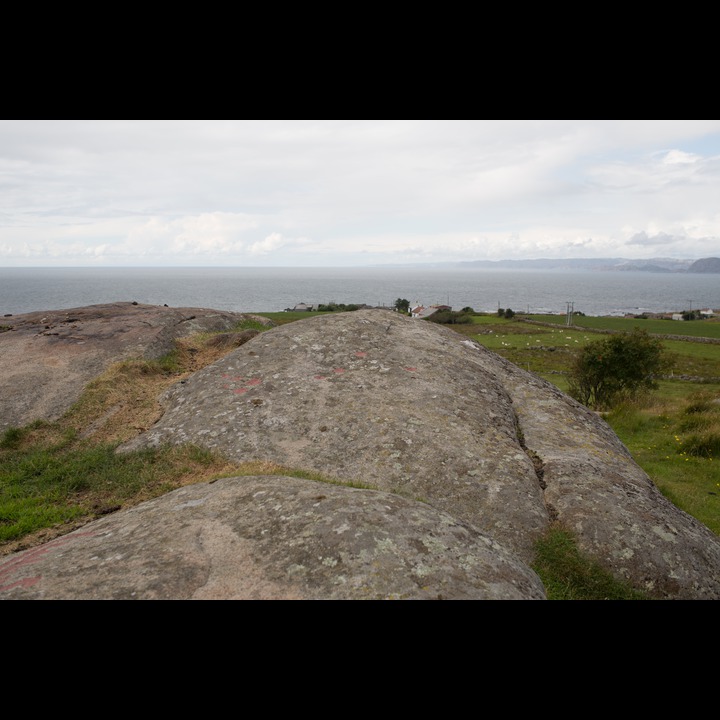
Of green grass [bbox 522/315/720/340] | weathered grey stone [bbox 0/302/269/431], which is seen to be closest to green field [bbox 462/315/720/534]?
weathered grey stone [bbox 0/302/269/431]

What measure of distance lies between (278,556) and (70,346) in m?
11.8

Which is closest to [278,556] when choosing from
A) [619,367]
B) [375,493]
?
[375,493]

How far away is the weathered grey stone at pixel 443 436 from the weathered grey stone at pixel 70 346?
3.03m

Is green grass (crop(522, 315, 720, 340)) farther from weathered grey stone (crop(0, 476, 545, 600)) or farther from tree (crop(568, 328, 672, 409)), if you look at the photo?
weathered grey stone (crop(0, 476, 545, 600))

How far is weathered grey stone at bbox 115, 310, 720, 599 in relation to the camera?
723cm

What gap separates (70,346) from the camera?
13.8 meters

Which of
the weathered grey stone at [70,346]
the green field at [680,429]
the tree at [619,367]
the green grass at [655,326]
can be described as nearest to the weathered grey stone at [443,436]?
the weathered grey stone at [70,346]

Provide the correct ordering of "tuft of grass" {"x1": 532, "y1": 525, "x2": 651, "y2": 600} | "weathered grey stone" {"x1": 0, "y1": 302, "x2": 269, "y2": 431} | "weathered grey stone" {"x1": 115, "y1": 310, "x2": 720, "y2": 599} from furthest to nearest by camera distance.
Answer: "weathered grey stone" {"x1": 0, "y1": 302, "x2": 269, "y2": 431} → "weathered grey stone" {"x1": 115, "y1": 310, "x2": 720, "y2": 599} → "tuft of grass" {"x1": 532, "y1": 525, "x2": 651, "y2": 600}

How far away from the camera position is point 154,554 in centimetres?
504

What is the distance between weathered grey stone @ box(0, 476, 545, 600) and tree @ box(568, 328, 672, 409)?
26096 mm

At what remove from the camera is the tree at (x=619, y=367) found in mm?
27798

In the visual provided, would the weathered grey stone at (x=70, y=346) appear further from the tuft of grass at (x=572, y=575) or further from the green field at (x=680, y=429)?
the green field at (x=680, y=429)

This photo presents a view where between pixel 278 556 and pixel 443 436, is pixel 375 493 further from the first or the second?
pixel 443 436

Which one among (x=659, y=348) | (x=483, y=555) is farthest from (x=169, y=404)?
(x=659, y=348)
